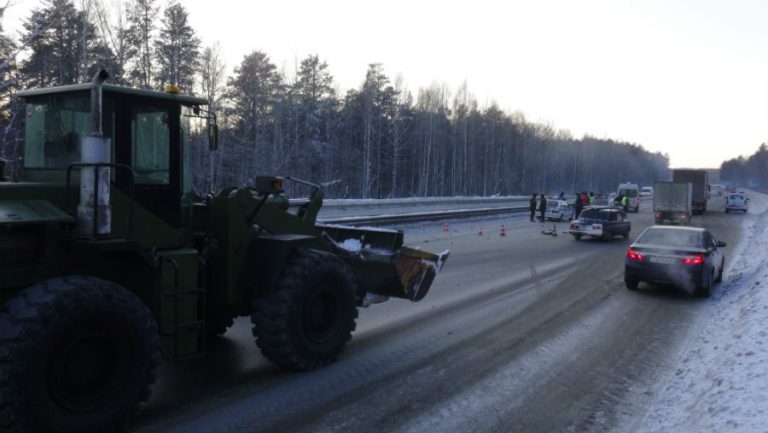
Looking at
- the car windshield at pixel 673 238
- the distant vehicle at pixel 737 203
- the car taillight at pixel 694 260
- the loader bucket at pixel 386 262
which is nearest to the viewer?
the loader bucket at pixel 386 262

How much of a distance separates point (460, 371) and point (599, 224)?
62.6 feet

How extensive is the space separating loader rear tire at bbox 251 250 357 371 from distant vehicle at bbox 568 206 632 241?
19.0m

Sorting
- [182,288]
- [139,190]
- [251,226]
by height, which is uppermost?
[139,190]

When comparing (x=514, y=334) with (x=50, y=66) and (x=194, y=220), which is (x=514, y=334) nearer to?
(x=194, y=220)

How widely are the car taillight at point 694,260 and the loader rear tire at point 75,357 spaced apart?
426 inches

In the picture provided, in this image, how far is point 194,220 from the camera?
21.0 ft

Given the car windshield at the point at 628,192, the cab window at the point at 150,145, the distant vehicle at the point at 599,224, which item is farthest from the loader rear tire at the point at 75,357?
the car windshield at the point at 628,192

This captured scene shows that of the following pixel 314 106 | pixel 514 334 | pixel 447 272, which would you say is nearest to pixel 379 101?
pixel 314 106

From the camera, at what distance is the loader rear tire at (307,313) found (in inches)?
250

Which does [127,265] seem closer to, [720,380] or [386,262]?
[386,262]

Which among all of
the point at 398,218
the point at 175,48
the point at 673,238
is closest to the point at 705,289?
the point at 673,238

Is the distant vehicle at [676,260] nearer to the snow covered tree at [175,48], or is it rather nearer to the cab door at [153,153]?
the cab door at [153,153]

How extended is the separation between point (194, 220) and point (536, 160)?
96.4m

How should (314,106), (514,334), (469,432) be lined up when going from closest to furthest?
(469,432)
(514,334)
(314,106)
